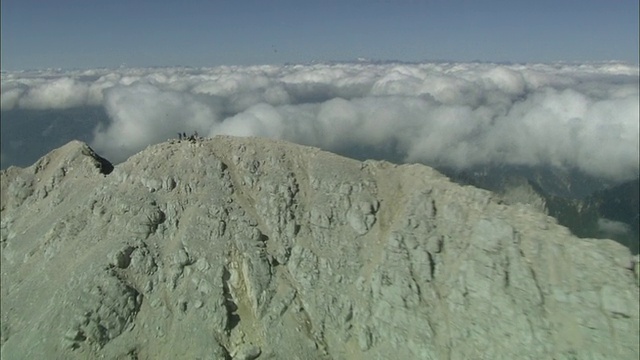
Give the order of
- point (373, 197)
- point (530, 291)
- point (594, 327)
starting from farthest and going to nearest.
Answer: point (373, 197) → point (530, 291) → point (594, 327)

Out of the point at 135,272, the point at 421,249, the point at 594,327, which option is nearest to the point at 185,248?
the point at 135,272

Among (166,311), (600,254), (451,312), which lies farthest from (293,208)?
(600,254)

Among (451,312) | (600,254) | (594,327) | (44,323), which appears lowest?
(44,323)

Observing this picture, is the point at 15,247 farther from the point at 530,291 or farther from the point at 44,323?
the point at 530,291

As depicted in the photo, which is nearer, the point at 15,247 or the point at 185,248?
the point at 185,248

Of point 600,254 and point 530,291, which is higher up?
point 600,254

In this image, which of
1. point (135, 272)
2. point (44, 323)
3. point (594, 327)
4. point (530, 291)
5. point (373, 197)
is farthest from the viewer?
point (373, 197)
